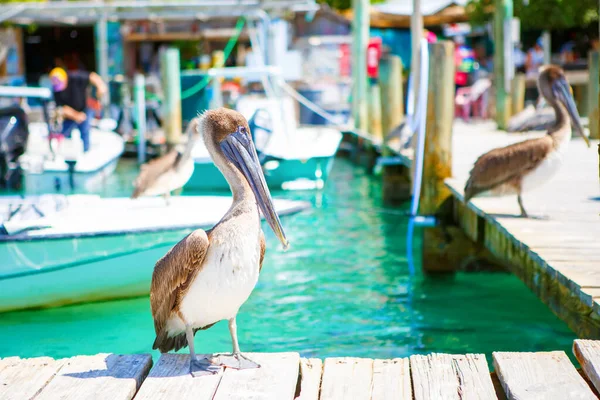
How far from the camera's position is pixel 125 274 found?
662cm

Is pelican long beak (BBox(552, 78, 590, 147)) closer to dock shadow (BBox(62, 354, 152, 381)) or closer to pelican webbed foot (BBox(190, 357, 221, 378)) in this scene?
pelican webbed foot (BBox(190, 357, 221, 378))

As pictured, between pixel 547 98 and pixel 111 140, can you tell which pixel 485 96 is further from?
pixel 547 98

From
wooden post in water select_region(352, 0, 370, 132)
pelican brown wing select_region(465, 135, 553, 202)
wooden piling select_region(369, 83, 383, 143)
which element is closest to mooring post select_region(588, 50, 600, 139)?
wooden piling select_region(369, 83, 383, 143)

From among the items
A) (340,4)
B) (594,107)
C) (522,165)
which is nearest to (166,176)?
(522,165)

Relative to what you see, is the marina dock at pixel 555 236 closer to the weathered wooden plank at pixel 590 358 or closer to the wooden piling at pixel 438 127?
the wooden piling at pixel 438 127

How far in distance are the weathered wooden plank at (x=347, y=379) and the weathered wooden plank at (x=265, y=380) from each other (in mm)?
118

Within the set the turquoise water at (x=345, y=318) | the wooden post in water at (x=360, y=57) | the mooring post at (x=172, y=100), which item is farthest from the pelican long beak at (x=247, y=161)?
the wooden post in water at (x=360, y=57)

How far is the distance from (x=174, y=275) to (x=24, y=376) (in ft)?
2.29

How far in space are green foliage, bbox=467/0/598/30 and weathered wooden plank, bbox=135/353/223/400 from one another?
55.2ft

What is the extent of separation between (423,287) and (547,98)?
1932 mm

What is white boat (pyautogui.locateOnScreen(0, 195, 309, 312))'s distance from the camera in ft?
20.5

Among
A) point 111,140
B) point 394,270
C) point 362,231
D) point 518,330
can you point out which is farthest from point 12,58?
point 518,330

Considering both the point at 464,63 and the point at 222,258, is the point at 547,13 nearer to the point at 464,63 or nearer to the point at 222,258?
the point at 464,63

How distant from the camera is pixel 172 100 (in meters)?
14.5
